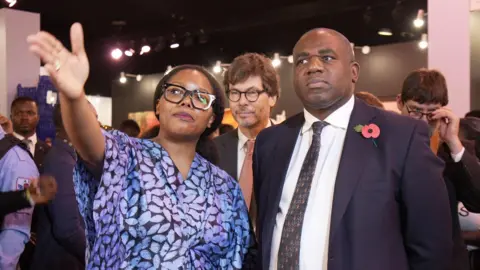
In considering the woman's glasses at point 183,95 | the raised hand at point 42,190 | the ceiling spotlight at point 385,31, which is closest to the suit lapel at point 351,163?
the woman's glasses at point 183,95

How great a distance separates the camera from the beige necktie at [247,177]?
2.90m

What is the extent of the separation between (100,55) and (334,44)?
453 inches

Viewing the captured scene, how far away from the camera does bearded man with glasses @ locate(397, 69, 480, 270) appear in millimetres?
2465

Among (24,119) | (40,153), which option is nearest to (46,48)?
(40,153)

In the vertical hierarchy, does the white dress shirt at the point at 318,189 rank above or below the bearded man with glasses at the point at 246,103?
below

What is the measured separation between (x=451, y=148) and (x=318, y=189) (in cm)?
74

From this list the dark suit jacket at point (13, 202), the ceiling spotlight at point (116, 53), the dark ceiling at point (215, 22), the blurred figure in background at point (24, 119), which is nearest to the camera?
the dark suit jacket at point (13, 202)

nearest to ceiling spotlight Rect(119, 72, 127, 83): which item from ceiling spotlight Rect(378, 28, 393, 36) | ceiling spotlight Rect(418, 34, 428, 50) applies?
ceiling spotlight Rect(378, 28, 393, 36)

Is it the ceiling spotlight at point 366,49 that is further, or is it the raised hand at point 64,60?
the ceiling spotlight at point 366,49

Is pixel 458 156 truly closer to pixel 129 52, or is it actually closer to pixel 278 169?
pixel 278 169

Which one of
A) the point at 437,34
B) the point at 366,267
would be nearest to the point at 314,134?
the point at 366,267

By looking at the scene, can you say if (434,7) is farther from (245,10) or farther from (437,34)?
(245,10)

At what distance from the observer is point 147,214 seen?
1.98 m

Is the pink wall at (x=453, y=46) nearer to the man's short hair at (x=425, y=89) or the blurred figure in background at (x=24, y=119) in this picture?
the man's short hair at (x=425, y=89)
